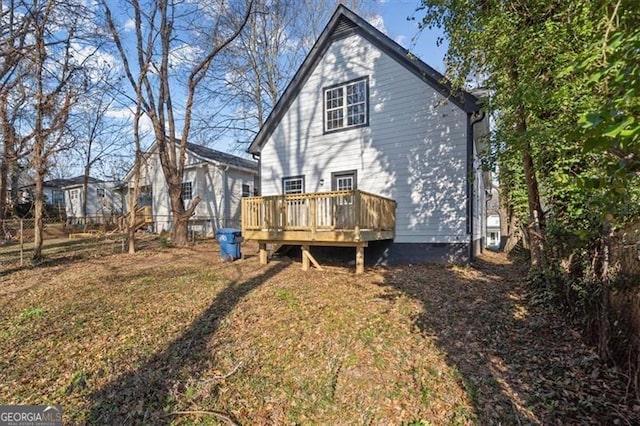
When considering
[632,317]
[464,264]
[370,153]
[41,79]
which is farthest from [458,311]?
[41,79]

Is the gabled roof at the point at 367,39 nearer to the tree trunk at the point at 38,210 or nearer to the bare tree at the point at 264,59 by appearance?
the tree trunk at the point at 38,210

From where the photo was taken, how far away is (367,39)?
10.5 m

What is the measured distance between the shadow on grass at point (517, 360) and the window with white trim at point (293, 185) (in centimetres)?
623

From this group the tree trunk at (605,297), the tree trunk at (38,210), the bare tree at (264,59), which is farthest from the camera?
the bare tree at (264,59)

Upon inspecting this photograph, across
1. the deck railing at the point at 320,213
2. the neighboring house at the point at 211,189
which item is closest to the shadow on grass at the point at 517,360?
the deck railing at the point at 320,213

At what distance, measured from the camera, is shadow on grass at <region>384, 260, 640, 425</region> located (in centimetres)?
323

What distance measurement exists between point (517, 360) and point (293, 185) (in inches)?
362

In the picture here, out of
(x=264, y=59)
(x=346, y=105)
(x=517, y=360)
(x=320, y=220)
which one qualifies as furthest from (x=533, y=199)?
(x=264, y=59)

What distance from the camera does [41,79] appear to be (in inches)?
383

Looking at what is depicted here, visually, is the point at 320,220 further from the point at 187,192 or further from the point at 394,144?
the point at 187,192

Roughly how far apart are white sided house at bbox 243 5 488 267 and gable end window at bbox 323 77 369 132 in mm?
34

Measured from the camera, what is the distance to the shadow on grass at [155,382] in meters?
3.59

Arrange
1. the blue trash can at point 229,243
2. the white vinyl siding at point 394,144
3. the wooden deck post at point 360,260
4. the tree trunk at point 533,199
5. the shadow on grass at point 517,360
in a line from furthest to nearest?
the blue trash can at point 229,243
the white vinyl siding at point 394,144
the wooden deck post at point 360,260
the tree trunk at point 533,199
the shadow on grass at point 517,360

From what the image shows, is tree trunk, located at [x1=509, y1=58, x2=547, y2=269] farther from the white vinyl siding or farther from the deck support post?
the deck support post
